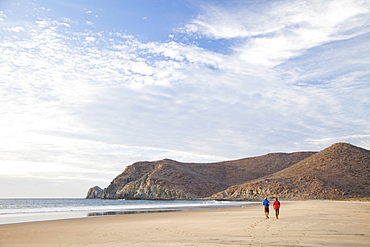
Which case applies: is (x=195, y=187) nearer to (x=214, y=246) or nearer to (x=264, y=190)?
(x=264, y=190)

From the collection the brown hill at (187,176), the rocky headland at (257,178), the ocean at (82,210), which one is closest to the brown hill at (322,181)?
the rocky headland at (257,178)

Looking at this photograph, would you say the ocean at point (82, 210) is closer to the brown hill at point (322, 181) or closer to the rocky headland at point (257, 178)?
the brown hill at point (322, 181)

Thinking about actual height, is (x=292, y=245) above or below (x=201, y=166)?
below

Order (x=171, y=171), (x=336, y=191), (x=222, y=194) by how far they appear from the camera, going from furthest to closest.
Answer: (x=171, y=171)
(x=222, y=194)
(x=336, y=191)

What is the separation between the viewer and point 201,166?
536 ft

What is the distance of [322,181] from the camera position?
10175 centimetres

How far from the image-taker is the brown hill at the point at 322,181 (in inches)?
3831

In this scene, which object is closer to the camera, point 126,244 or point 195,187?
point 126,244

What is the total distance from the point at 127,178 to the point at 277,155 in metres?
77.8

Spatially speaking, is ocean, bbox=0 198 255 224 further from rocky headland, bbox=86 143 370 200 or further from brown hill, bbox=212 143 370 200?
rocky headland, bbox=86 143 370 200

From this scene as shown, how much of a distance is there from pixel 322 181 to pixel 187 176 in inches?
2214

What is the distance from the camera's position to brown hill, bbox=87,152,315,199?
429 ft

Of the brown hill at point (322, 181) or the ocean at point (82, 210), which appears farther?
the brown hill at point (322, 181)

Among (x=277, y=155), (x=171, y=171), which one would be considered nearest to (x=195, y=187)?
(x=171, y=171)
